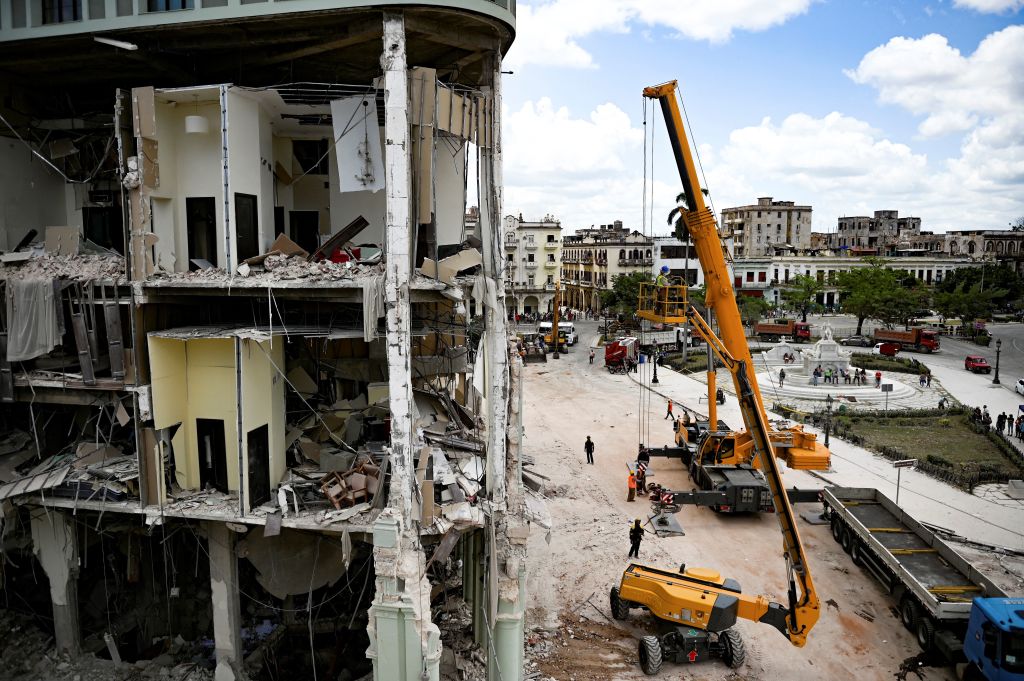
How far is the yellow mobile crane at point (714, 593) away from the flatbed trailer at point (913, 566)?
3.09 m

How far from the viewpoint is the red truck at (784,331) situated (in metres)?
69.2

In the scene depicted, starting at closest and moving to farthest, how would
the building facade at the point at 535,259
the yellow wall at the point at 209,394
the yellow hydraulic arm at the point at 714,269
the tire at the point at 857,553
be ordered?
the yellow wall at the point at 209,394
the yellow hydraulic arm at the point at 714,269
the tire at the point at 857,553
the building facade at the point at 535,259

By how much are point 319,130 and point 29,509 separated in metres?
12.1

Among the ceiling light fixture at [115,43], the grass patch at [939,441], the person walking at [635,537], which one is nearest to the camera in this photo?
the ceiling light fixture at [115,43]

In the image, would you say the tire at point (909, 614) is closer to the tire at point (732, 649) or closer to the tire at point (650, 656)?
the tire at point (732, 649)

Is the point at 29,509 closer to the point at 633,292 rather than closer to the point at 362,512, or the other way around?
the point at 362,512

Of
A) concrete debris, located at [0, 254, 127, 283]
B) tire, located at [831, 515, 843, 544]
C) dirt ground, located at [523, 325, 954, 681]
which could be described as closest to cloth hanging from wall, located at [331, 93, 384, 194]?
concrete debris, located at [0, 254, 127, 283]

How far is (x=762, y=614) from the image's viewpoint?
1725cm

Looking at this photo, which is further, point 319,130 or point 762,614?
point 319,130

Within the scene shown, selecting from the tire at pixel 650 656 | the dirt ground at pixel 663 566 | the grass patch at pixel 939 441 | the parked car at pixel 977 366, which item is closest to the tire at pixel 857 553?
the dirt ground at pixel 663 566

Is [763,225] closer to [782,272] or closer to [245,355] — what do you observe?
[782,272]

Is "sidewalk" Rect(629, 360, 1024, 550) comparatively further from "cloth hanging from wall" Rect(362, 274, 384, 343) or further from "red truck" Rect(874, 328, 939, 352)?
"red truck" Rect(874, 328, 939, 352)

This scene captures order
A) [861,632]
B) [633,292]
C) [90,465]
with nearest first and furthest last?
[90,465] < [861,632] < [633,292]

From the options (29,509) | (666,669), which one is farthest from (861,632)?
(29,509)
